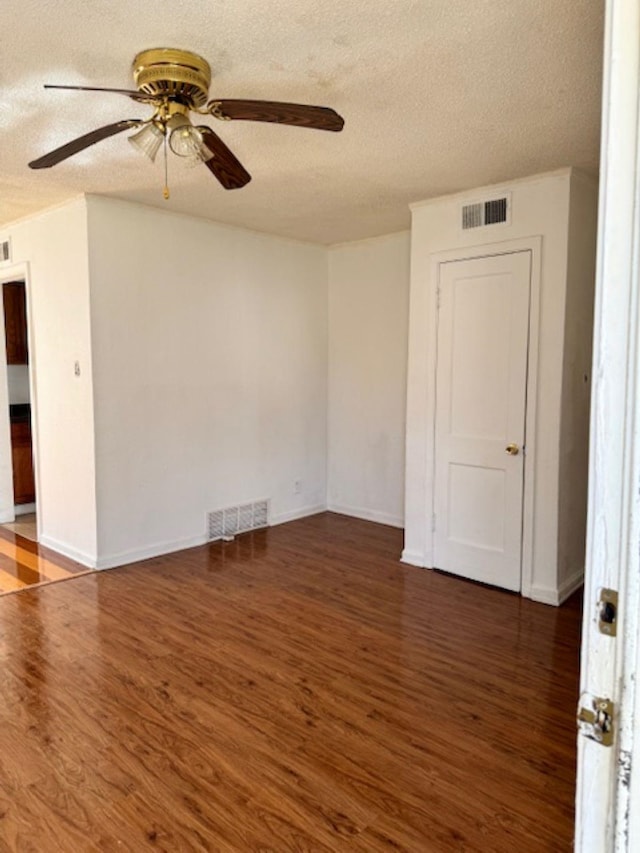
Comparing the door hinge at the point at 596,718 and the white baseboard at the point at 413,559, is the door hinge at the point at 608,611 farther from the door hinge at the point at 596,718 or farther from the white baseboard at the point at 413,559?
the white baseboard at the point at 413,559

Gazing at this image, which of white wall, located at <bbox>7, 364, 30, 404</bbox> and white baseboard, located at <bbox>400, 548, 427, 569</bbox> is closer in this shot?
white baseboard, located at <bbox>400, 548, 427, 569</bbox>

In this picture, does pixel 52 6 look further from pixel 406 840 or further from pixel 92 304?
pixel 406 840

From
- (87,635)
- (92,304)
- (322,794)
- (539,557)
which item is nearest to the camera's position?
(322,794)

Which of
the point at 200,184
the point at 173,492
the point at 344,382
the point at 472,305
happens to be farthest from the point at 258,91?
the point at 344,382

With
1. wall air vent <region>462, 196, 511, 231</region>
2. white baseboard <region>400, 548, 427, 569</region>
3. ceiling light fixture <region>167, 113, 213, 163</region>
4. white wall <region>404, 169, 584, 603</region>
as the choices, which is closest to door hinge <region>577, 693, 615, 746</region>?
ceiling light fixture <region>167, 113, 213, 163</region>

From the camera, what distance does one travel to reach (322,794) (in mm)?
1996

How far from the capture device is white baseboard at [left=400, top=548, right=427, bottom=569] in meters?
4.25

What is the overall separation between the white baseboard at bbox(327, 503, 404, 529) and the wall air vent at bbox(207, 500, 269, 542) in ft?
2.68

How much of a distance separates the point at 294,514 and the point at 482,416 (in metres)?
2.28

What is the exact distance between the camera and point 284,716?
2430 mm

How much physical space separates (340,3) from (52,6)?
3.00ft

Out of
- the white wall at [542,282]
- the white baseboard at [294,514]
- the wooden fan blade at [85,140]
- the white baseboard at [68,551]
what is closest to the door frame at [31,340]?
the white baseboard at [68,551]

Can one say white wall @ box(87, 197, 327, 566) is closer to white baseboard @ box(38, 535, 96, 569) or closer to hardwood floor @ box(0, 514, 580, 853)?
white baseboard @ box(38, 535, 96, 569)

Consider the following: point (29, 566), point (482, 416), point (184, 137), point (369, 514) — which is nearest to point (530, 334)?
point (482, 416)
